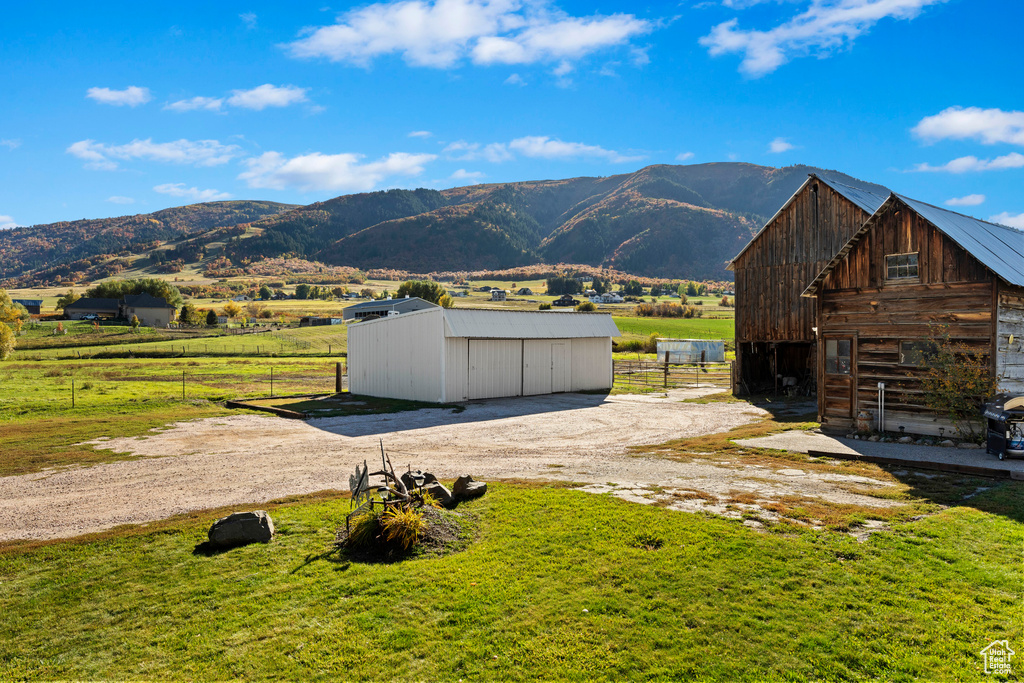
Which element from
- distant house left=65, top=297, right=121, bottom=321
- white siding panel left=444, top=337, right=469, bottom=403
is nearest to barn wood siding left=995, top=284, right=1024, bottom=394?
white siding panel left=444, top=337, right=469, bottom=403

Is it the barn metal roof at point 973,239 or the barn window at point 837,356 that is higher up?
the barn metal roof at point 973,239

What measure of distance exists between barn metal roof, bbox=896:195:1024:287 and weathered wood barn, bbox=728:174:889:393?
Answer: 21.0ft

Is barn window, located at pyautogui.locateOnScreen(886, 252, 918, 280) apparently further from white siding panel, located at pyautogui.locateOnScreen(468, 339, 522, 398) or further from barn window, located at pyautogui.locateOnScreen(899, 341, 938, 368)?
white siding panel, located at pyautogui.locateOnScreen(468, 339, 522, 398)

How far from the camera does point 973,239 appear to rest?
16031mm

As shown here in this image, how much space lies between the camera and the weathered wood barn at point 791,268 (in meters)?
26.0

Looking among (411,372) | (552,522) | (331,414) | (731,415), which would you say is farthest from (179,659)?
(411,372)

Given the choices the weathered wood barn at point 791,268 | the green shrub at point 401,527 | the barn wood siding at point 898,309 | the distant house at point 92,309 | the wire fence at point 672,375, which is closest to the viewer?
the green shrub at point 401,527

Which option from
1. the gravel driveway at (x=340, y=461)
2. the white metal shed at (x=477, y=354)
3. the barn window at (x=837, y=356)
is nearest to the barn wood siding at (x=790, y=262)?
the gravel driveway at (x=340, y=461)

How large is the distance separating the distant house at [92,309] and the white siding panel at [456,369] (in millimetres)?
104785

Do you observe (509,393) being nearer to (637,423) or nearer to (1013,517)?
(637,423)

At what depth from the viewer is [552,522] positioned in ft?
29.0

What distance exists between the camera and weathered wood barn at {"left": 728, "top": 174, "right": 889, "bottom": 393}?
25953 mm

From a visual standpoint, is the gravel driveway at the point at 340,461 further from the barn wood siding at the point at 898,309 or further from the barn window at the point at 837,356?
the barn wood siding at the point at 898,309

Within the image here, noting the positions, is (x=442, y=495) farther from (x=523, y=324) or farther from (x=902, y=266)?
(x=523, y=324)
